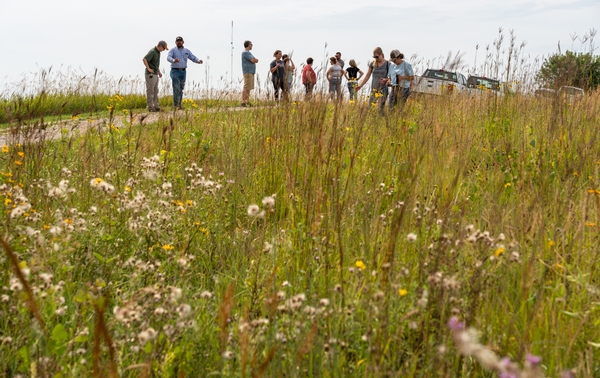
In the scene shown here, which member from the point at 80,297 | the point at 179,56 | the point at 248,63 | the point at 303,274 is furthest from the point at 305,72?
the point at 80,297

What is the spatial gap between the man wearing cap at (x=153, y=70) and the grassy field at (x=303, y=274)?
8.29 meters

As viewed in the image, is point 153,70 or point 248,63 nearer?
point 153,70

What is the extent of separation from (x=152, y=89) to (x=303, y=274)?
35.4 feet

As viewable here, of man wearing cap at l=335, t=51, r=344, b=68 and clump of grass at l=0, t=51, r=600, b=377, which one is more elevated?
man wearing cap at l=335, t=51, r=344, b=68

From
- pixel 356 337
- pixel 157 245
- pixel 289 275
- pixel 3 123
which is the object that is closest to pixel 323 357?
pixel 356 337

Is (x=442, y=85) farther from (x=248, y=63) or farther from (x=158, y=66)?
(x=248, y=63)

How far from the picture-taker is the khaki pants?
1212 centimetres

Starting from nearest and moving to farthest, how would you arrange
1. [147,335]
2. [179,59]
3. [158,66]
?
[147,335], [158,66], [179,59]

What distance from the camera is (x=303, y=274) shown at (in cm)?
229

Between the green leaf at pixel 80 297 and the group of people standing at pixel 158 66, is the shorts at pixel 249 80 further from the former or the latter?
the green leaf at pixel 80 297

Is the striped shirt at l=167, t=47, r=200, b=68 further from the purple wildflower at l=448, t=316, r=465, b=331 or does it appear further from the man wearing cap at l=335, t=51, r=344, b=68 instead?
the purple wildflower at l=448, t=316, r=465, b=331

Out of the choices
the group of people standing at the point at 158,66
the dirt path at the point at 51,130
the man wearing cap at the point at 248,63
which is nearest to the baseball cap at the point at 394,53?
the dirt path at the point at 51,130

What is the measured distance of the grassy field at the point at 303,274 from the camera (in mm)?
1559

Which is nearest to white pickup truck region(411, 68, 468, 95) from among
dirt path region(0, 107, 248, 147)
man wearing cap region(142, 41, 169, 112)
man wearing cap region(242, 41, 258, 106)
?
dirt path region(0, 107, 248, 147)
